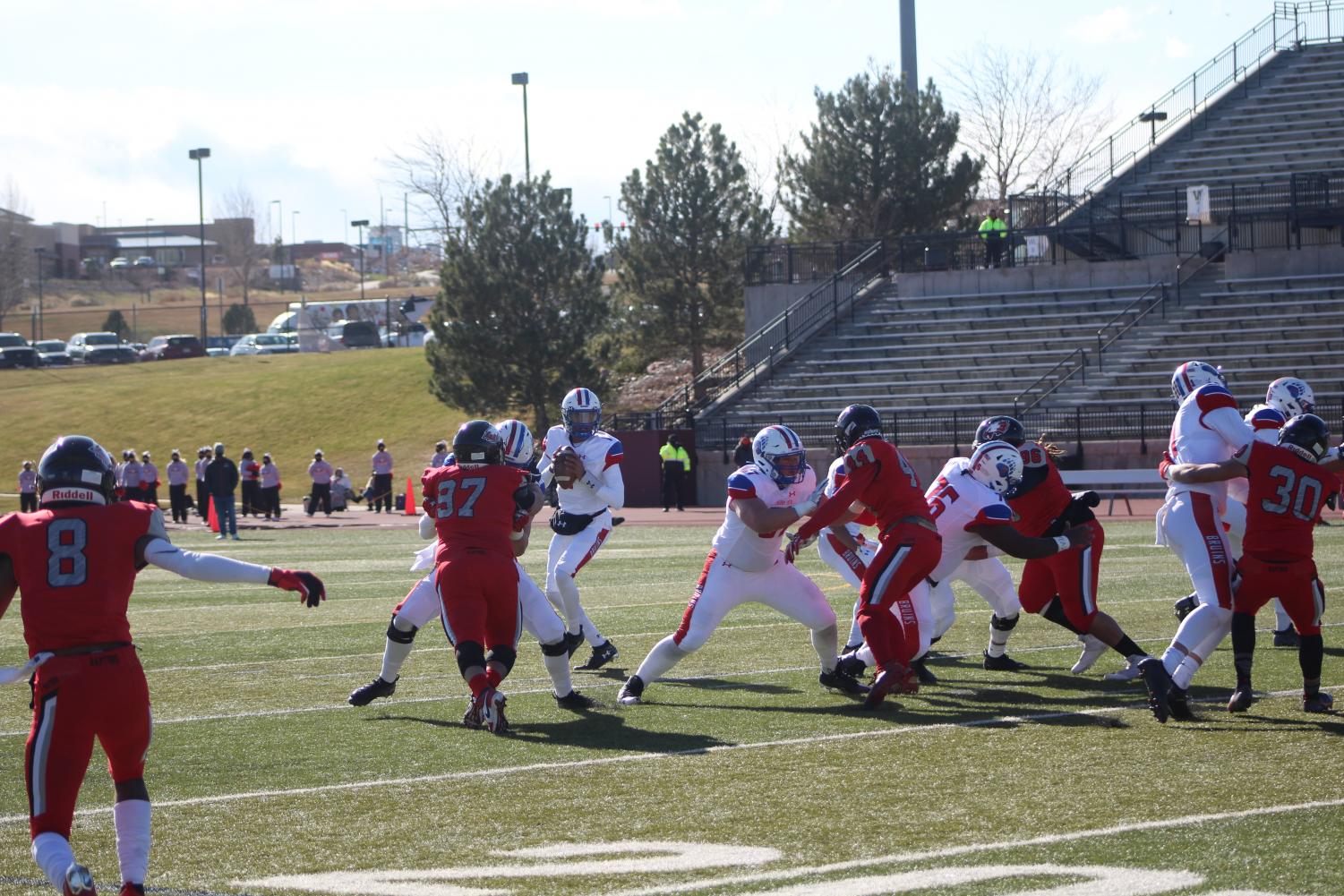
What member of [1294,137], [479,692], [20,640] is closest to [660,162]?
[1294,137]

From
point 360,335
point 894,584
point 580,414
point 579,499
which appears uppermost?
point 360,335

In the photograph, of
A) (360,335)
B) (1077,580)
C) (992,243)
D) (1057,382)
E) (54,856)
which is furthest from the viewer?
(360,335)

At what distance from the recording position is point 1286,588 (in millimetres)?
8164

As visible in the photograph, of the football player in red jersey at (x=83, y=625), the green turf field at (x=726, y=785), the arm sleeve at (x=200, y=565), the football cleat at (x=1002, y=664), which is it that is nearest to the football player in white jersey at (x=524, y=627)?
the green turf field at (x=726, y=785)

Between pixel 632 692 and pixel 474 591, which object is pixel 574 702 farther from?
pixel 474 591

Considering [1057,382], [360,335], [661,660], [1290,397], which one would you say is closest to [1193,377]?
[1290,397]

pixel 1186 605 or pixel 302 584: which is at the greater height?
pixel 302 584

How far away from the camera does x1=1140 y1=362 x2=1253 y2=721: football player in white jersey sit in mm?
8328

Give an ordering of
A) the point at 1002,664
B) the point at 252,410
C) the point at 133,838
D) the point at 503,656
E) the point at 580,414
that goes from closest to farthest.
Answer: the point at 133,838 < the point at 503,656 < the point at 1002,664 < the point at 580,414 < the point at 252,410

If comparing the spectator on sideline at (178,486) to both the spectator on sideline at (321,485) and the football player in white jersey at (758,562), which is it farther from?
the football player in white jersey at (758,562)

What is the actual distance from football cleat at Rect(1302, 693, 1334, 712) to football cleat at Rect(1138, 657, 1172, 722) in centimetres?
79

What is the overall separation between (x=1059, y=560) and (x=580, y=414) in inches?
138

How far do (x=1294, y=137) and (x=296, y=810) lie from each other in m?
37.6

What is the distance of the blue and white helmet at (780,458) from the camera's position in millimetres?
9156
